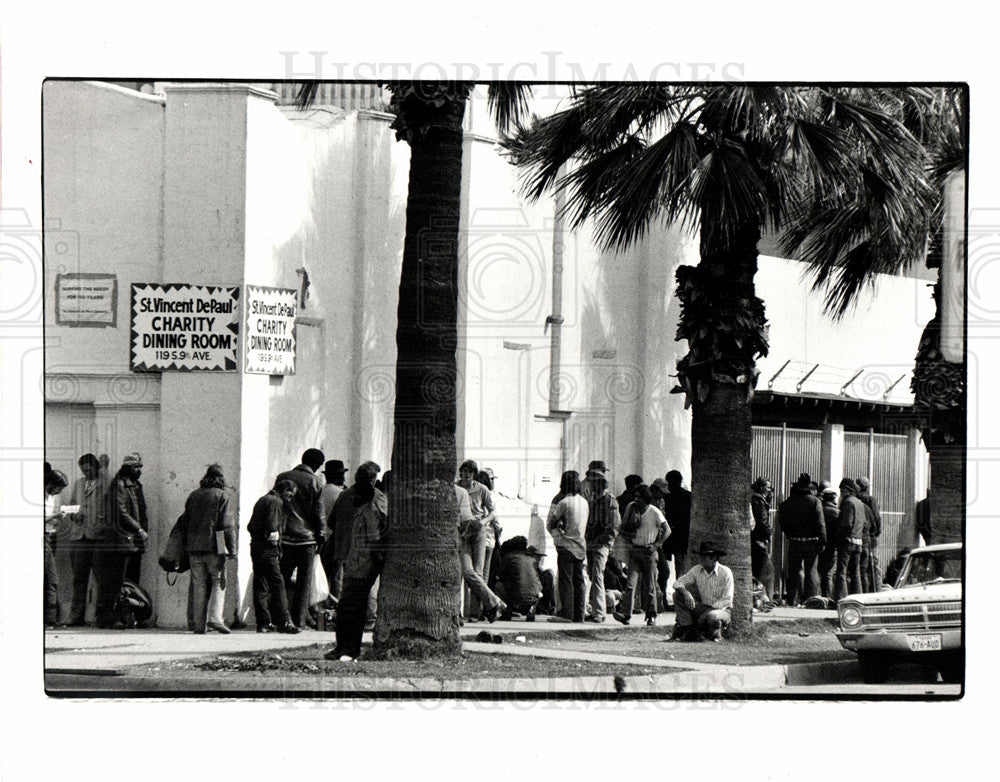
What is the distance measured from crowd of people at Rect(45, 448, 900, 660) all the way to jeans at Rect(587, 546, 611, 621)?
12 mm

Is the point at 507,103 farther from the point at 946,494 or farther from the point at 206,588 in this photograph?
the point at 206,588

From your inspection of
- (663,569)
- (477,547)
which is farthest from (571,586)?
(477,547)

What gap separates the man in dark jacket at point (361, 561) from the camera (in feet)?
37.5

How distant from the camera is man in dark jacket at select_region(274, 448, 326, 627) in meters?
13.0

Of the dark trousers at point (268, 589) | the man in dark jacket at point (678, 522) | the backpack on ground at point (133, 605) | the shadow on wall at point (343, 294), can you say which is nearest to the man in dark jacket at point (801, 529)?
the man in dark jacket at point (678, 522)

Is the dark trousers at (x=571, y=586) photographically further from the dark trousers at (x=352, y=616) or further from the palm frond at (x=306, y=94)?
the palm frond at (x=306, y=94)

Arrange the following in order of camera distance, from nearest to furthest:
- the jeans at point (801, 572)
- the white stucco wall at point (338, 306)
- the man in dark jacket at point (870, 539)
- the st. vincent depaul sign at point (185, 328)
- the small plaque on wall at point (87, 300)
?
1. the small plaque on wall at point (87, 300)
2. the white stucco wall at point (338, 306)
3. the st. vincent depaul sign at point (185, 328)
4. the man in dark jacket at point (870, 539)
5. the jeans at point (801, 572)

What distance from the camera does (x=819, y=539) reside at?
14.2 m

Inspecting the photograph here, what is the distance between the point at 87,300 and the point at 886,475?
22.7ft

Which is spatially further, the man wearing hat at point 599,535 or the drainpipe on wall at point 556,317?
the man wearing hat at point 599,535

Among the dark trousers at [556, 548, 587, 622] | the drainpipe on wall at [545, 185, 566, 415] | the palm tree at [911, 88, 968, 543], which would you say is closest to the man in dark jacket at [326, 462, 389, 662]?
the drainpipe on wall at [545, 185, 566, 415]

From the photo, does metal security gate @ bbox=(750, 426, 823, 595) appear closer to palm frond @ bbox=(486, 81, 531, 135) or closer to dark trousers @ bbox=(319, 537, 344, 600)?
dark trousers @ bbox=(319, 537, 344, 600)

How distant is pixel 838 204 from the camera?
41.6ft

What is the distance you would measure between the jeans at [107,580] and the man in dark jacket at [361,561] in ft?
6.04
